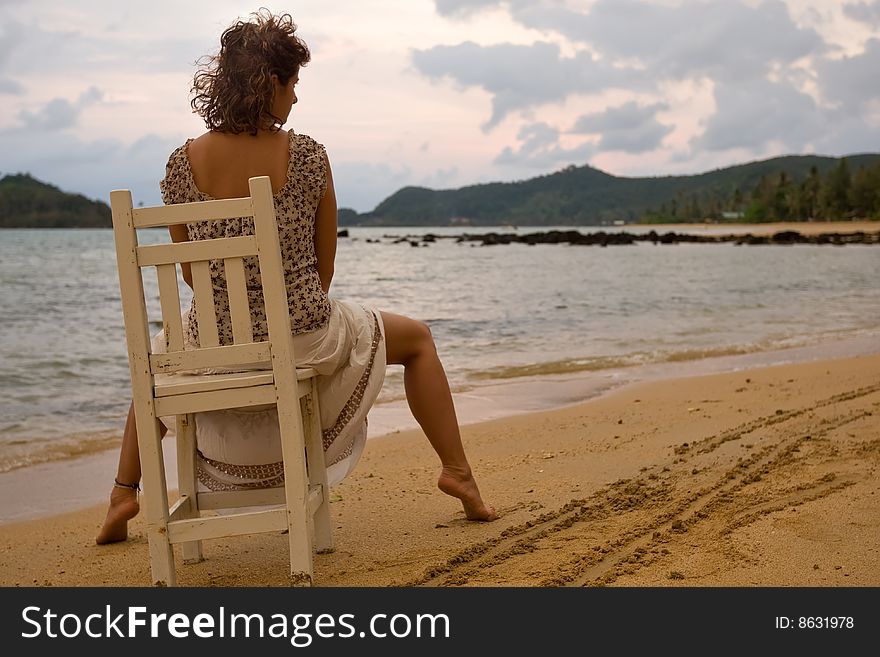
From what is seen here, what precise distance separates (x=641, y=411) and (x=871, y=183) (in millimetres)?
97954

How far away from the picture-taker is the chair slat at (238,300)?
2.91 meters

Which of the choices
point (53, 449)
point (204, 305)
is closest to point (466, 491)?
point (204, 305)

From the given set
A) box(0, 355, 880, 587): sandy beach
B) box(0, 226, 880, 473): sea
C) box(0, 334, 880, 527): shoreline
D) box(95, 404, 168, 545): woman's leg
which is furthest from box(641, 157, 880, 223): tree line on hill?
box(95, 404, 168, 545): woman's leg

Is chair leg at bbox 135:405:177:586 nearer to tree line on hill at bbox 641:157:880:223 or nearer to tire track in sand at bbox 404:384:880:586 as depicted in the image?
tire track in sand at bbox 404:384:880:586

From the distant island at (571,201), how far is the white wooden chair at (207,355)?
114 m

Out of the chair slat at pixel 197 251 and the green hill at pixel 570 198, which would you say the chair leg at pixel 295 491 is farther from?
the green hill at pixel 570 198

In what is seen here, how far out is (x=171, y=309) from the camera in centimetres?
294

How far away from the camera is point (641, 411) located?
21.0ft

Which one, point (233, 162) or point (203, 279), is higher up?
point (233, 162)

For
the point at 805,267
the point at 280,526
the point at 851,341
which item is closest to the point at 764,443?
the point at 280,526

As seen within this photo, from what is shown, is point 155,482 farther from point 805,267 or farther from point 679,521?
point 805,267

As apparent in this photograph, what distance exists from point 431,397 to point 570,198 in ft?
525

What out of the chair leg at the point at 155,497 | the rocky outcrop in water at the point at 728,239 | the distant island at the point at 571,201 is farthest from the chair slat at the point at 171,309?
the distant island at the point at 571,201

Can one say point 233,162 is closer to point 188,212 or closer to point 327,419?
point 188,212
